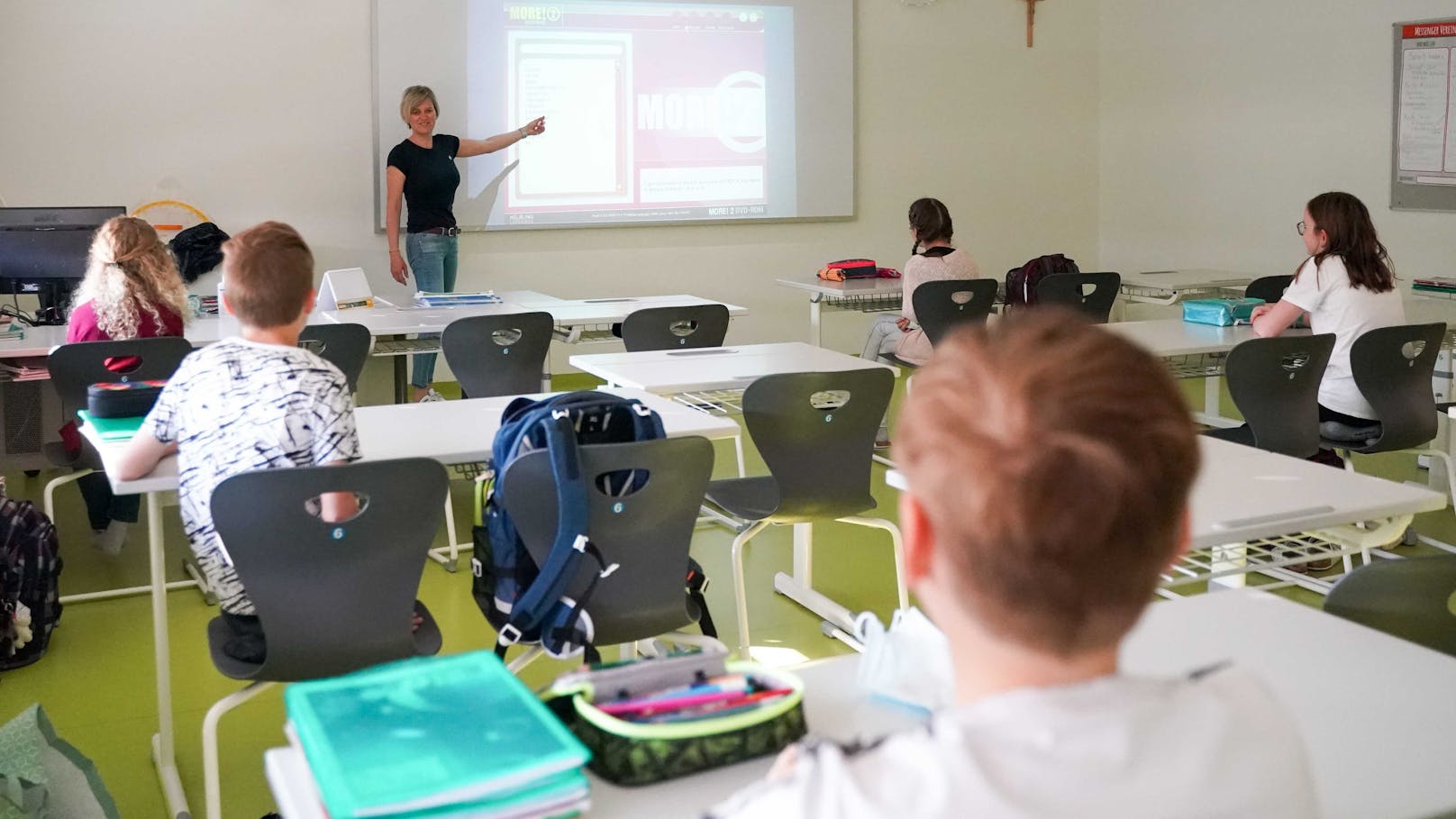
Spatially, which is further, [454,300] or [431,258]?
[431,258]

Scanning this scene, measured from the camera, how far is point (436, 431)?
10.5 ft

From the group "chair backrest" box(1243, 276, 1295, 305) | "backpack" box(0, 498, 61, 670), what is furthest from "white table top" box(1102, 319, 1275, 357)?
"backpack" box(0, 498, 61, 670)

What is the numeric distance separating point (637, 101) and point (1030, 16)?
2.82 meters

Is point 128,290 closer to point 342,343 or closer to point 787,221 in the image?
point 342,343

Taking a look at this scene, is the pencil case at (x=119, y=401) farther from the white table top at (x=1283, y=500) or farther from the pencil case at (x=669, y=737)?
the pencil case at (x=669, y=737)

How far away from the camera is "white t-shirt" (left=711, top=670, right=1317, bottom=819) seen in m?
0.86

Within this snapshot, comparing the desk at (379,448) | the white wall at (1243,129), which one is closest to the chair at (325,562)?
the desk at (379,448)

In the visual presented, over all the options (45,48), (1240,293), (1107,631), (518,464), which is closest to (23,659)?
(518,464)

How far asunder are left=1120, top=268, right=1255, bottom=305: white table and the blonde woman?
4.36 m

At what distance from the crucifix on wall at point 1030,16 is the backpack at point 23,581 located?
282 inches

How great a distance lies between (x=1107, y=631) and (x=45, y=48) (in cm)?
712

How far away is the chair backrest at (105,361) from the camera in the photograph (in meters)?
3.92

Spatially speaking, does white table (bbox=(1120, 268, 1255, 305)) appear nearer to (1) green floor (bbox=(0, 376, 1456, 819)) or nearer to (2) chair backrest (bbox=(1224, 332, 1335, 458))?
(1) green floor (bbox=(0, 376, 1456, 819))

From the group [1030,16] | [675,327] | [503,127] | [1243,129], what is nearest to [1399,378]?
[675,327]
